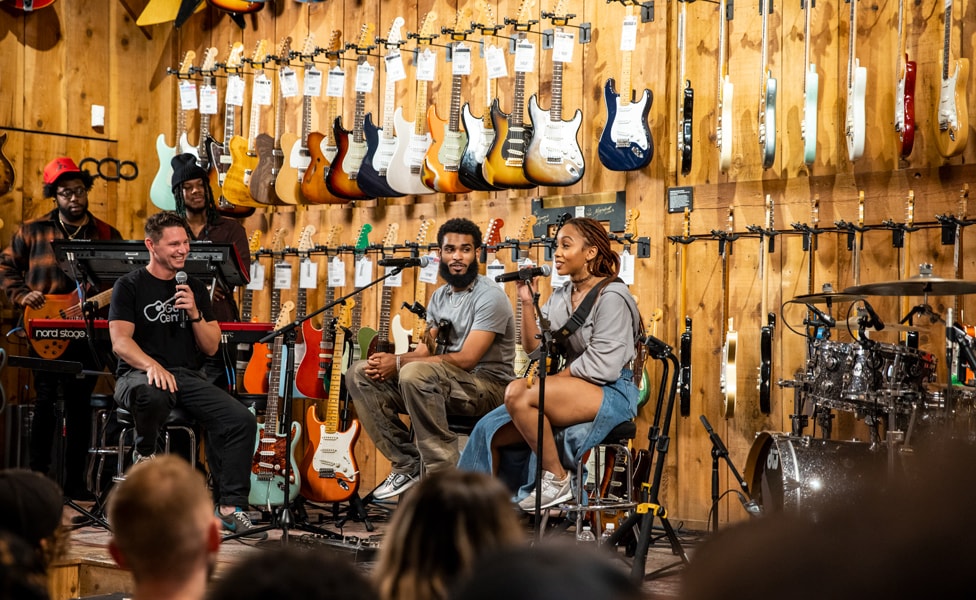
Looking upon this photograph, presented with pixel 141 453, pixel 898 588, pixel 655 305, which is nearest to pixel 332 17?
pixel 655 305

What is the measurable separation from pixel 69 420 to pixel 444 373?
8.71 ft

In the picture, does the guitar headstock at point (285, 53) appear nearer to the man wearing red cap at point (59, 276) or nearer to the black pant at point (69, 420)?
the man wearing red cap at point (59, 276)

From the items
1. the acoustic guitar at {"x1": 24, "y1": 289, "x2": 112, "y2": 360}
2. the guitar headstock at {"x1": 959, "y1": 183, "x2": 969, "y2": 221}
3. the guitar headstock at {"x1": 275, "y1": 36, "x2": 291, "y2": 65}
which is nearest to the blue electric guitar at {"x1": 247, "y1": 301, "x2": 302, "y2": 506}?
the acoustic guitar at {"x1": 24, "y1": 289, "x2": 112, "y2": 360}

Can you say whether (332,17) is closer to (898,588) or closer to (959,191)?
(959,191)

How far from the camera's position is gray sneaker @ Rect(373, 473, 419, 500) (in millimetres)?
4973

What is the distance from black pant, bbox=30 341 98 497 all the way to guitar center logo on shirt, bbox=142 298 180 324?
3.92 ft

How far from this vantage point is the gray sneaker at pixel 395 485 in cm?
497

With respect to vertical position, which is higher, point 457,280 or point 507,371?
point 457,280

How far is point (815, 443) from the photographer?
4410 mm

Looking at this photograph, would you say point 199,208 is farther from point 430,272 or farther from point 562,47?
point 562,47

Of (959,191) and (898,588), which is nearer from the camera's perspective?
(898,588)

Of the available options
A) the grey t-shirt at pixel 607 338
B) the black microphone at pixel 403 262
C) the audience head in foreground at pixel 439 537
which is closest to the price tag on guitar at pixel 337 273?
the black microphone at pixel 403 262

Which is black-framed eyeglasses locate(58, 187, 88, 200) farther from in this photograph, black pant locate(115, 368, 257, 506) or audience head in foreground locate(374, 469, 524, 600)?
audience head in foreground locate(374, 469, 524, 600)

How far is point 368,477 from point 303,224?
1.69 meters
